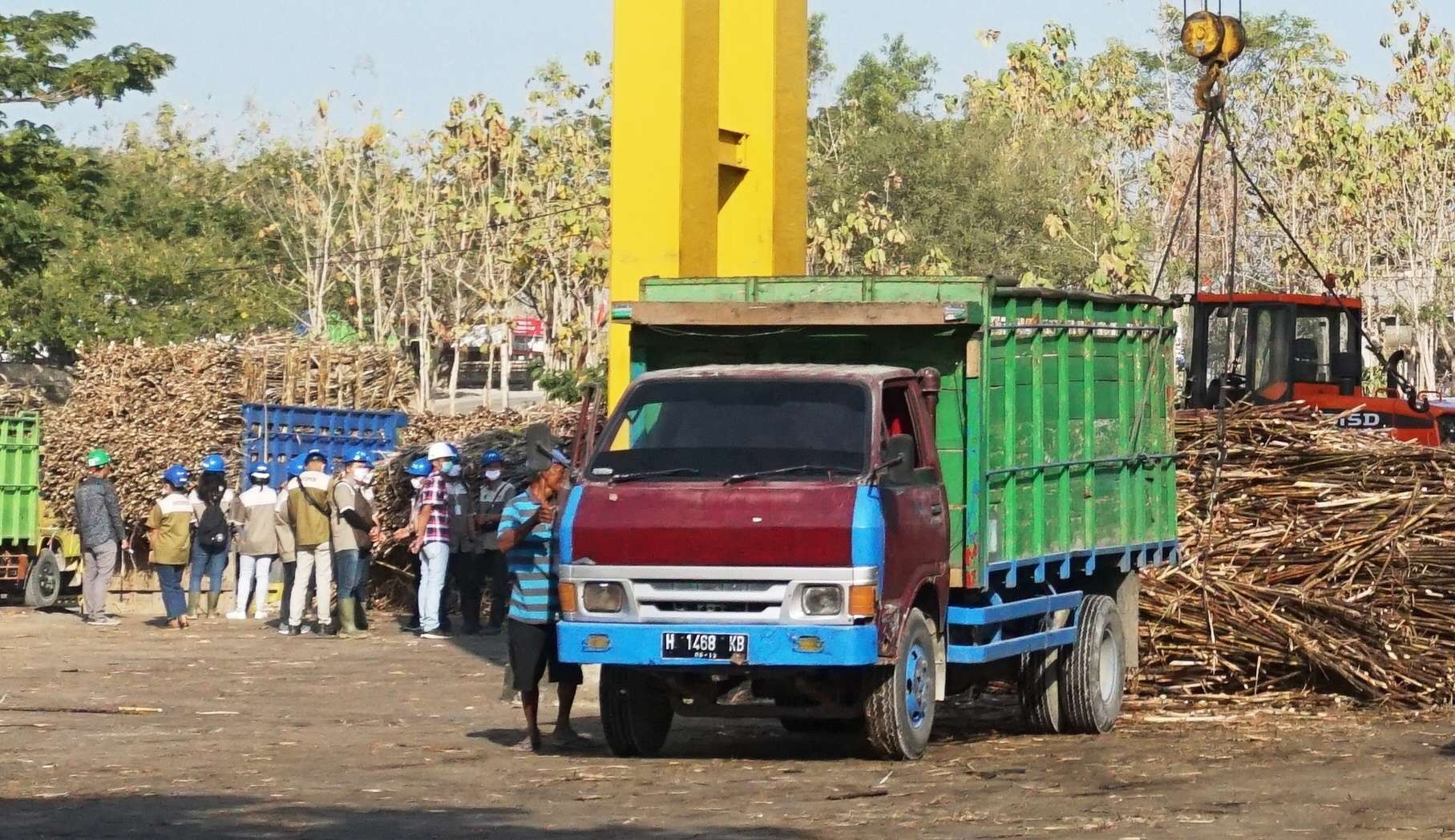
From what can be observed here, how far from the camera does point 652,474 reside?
11641 mm

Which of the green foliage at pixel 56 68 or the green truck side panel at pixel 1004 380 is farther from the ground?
the green foliage at pixel 56 68

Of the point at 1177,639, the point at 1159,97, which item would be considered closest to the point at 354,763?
the point at 1177,639

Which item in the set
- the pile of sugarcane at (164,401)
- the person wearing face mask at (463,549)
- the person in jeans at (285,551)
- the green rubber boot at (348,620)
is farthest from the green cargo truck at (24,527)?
the person wearing face mask at (463,549)

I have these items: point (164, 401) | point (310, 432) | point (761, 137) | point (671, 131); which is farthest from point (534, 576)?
point (164, 401)

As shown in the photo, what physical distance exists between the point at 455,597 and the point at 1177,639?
11.4 m

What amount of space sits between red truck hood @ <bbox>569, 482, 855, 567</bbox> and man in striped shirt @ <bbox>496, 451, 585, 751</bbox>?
74 centimetres

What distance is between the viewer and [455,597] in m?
24.9

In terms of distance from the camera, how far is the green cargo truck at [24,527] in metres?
25.7

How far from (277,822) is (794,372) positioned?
3.98 metres

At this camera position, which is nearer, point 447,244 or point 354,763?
point 354,763

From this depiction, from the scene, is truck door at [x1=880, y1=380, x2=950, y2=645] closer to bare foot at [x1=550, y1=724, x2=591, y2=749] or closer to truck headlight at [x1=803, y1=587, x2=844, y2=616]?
truck headlight at [x1=803, y1=587, x2=844, y2=616]

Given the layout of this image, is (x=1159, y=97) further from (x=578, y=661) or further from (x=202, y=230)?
(x=578, y=661)

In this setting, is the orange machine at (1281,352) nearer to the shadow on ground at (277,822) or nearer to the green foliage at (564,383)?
the green foliage at (564,383)

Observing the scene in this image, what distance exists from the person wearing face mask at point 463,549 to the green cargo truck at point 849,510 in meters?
8.65
